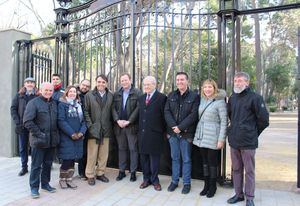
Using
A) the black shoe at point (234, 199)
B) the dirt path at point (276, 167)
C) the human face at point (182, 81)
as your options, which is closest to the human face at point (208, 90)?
the human face at point (182, 81)

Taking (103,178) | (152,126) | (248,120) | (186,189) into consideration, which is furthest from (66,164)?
(248,120)

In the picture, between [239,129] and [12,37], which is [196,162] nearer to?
[239,129]

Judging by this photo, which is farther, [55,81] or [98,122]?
[55,81]

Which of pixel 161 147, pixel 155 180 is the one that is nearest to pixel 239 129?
pixel 161 147

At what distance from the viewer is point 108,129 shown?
5.29 meters

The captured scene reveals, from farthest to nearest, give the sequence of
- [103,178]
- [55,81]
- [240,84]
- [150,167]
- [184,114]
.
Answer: [55,81], [103,178], [150,167], [184,114], [240,84]

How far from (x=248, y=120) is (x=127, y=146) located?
222cm

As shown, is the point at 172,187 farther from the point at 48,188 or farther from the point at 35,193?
the point at 35,193

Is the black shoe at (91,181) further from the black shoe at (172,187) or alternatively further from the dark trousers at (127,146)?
the black shoe at (172,187)

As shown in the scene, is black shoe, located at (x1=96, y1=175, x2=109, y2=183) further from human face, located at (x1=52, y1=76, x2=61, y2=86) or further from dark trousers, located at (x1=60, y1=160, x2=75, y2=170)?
human face, located at (x1=52, y1=76, x2=61, y2=86)

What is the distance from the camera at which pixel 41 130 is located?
4453 millimetres

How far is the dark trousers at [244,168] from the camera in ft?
13.5

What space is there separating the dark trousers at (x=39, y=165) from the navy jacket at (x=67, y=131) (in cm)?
19

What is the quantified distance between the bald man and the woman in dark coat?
0.46 ft
